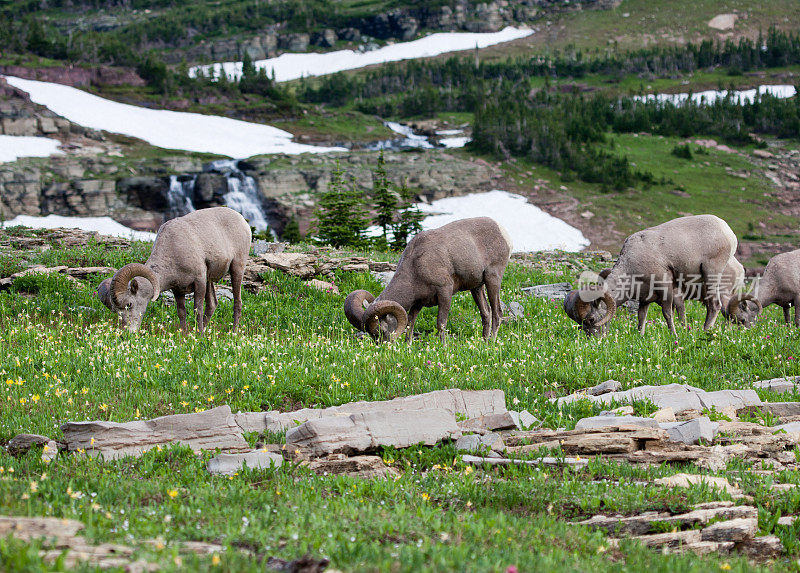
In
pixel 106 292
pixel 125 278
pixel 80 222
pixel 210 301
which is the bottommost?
pixel 80 222

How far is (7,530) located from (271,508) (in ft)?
6.98

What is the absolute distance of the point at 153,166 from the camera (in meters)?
70.1

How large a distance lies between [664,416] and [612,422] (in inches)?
42.3

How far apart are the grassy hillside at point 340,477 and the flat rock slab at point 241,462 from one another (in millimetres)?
Result: 148

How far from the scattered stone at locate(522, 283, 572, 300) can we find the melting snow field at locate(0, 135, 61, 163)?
5904 cm

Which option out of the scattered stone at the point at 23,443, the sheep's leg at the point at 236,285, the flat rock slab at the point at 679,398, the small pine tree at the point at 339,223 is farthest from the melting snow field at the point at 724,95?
the scattered stone at the point at 23,443

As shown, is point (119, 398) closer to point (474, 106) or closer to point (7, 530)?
point (7, 530)

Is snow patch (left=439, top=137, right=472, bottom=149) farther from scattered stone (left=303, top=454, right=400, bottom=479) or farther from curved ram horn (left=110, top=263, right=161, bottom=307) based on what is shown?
scattered stone (left=303, top=454, right=400, bottom=479)

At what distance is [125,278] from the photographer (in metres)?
14.5

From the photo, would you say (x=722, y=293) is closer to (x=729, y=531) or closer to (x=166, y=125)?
(x=729, y=531)

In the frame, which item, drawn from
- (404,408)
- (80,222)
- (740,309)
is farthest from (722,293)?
(80,222)

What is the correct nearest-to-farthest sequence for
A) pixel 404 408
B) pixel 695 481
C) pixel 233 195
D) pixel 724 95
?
pixel 695 481 < pixel 404 408 < pixel 233 195 < pixel 724 95

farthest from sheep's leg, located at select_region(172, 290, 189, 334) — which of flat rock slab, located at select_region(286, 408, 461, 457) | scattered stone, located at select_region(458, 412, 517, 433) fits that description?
scattered stone, located at select_region(458, 412, 517, 433)

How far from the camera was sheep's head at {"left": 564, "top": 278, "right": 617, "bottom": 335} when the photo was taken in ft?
52.8
